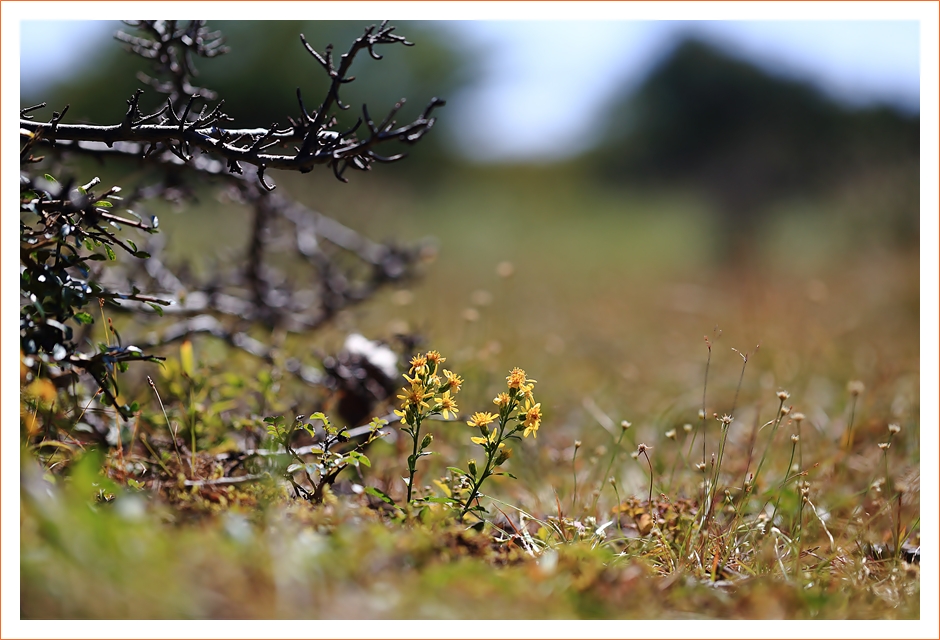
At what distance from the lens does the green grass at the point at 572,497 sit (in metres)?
0.94

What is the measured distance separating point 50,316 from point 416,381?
2.29 feet

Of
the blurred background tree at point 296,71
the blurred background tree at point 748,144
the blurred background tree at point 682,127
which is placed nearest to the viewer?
the blurred background tree at point 748,144

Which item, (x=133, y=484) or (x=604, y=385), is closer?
(x=133, y=484)

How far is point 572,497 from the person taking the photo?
5.96ft

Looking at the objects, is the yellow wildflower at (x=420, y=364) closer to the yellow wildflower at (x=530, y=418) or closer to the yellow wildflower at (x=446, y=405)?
the yellow wildflower at (x=446, y=405)

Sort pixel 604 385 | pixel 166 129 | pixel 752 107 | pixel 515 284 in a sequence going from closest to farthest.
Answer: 1. pixel 166 129
2. pixel 604 385
3. pixel 515 284
4. pixel 752 107

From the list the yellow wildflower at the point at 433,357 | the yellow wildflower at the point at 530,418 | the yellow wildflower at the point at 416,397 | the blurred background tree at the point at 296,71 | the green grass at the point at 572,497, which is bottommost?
the green grass at the point at 572,497

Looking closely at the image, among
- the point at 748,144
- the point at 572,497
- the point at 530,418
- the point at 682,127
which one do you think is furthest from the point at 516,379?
the point at 682,127

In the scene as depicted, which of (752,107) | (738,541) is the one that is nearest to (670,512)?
(738,541)

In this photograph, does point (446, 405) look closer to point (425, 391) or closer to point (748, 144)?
point (425, 391)

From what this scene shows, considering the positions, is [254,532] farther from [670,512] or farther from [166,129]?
[670,512]

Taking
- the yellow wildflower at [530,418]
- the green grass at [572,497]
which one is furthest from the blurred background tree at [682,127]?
the yellow wildflower at [530,418]

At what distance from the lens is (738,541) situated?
1.48 metres

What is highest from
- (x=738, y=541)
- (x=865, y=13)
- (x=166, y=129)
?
(x=865, y=13)
